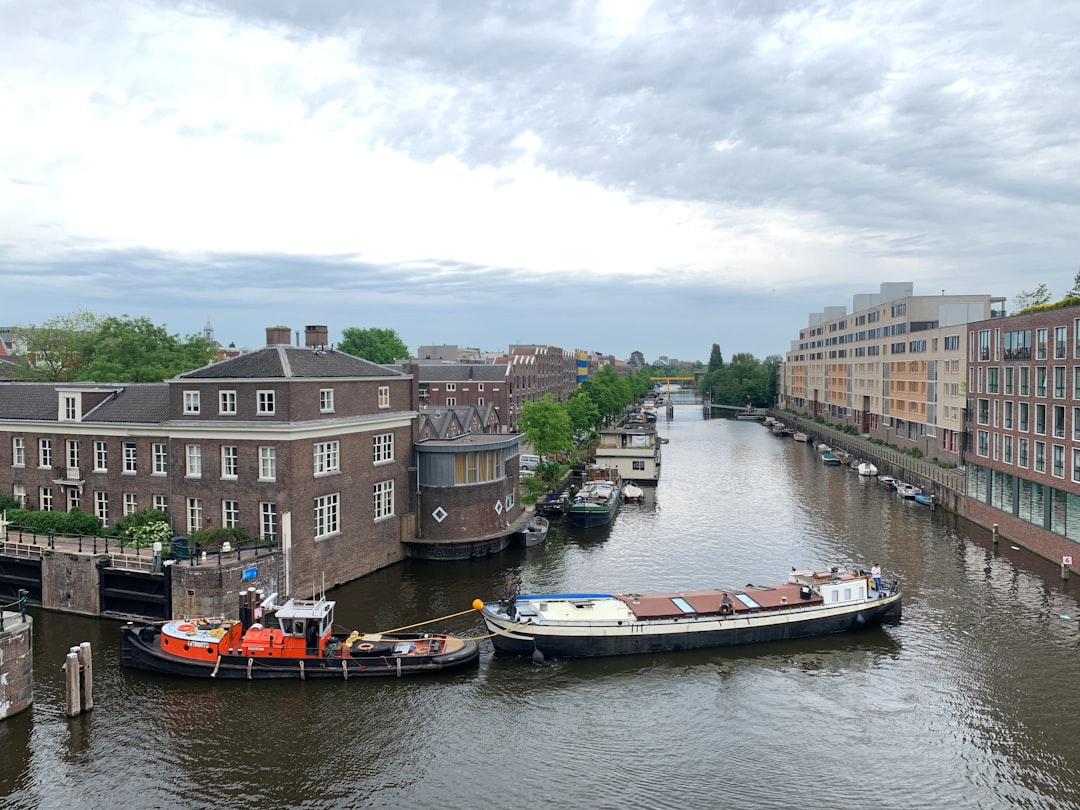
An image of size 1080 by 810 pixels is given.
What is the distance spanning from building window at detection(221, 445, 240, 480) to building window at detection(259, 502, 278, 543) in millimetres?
2600

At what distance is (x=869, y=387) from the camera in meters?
128

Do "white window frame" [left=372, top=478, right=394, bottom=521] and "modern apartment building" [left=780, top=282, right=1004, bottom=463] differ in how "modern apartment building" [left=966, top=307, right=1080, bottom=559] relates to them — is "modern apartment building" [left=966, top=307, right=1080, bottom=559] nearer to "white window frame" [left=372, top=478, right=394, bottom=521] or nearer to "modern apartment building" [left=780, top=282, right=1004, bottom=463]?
"modern apartment building" [left=780, top=282, right=1004, bottom=463]

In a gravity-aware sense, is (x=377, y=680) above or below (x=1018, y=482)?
below

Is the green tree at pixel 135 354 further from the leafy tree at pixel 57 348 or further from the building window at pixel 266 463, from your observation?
the building window at pixel 266 463

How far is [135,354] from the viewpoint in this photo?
241 ft

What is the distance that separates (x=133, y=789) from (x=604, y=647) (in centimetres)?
1908

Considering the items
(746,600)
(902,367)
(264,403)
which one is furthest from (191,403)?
(902,367)

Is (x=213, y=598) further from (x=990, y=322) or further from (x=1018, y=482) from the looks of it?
(x=990, y=322)

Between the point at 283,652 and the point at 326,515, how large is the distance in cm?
1225

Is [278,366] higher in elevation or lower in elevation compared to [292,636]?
higher

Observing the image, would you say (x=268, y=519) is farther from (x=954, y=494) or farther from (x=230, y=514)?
(x=954, y=494)

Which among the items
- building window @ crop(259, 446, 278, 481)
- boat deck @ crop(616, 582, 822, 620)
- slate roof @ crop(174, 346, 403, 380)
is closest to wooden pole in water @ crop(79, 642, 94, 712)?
building window @ crop(259, 446, 278, 481)

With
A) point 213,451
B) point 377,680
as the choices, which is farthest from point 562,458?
point 377,680

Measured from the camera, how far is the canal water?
24.6 metres
